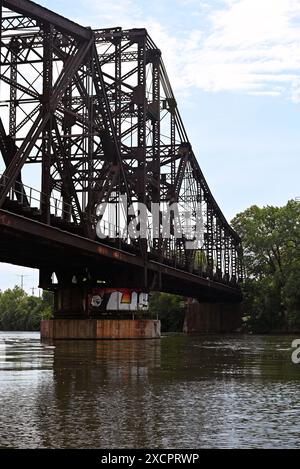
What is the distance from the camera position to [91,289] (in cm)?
5956

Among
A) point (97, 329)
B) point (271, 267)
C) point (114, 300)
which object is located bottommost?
Answer: point (97, 329)

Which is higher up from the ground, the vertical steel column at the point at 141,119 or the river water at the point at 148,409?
the vertical steel column at the point at 141,119

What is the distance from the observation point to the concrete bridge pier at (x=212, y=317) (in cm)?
12469

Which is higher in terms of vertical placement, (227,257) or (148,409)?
(227,257)

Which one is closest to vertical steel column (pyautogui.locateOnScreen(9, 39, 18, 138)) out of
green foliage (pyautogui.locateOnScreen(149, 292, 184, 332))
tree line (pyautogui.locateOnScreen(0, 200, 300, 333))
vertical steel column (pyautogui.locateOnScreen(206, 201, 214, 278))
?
vertical steel column (pyautogui.locateOnScreen(206, 201, 214, 278))

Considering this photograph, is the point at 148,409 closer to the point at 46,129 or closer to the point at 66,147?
the point at 46,129

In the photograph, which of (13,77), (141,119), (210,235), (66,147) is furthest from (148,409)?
(210,235)

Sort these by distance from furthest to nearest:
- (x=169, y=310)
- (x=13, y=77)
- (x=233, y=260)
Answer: (x=169, y=310)
(x=233, y=260)
(x=13, y=77)

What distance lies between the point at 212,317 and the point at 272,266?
510 inches

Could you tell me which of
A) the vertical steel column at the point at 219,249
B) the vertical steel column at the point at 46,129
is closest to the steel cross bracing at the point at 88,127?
the vertical steel column at the point at 46,129

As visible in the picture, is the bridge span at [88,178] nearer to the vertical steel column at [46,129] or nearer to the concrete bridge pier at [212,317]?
the vertical steel column at [46,129]

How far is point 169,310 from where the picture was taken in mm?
140375

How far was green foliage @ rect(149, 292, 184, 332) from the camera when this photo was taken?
452 feet

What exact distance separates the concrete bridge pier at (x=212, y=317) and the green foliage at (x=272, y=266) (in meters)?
2.37
